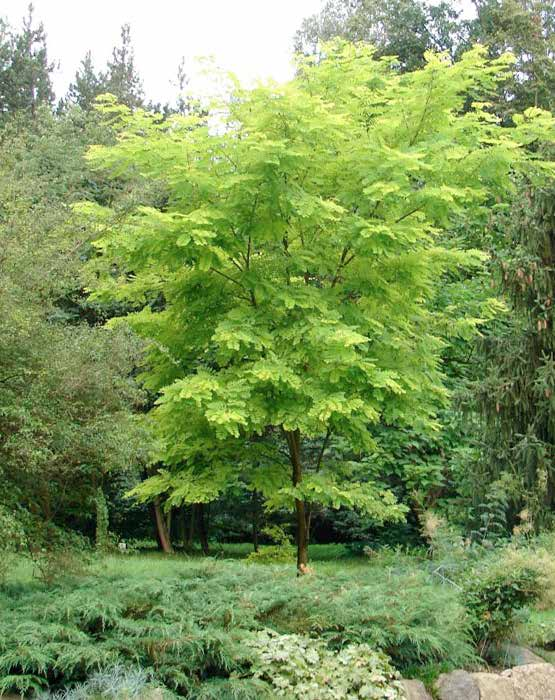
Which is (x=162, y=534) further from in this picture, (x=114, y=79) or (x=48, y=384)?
(x=114, y=79)

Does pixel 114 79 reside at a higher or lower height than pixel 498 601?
higher

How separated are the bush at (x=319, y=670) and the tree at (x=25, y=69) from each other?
3210 centimetres

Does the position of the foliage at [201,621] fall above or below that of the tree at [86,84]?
below

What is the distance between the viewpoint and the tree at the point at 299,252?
28.5 feet

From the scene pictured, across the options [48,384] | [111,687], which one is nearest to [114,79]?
[48,384]

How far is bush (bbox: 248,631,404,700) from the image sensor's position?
220 inches

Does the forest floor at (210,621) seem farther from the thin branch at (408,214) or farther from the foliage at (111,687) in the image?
the thin branch at (408,214)

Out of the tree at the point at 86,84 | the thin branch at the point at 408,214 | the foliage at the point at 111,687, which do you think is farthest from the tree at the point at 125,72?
the foliage at the point at 111,687

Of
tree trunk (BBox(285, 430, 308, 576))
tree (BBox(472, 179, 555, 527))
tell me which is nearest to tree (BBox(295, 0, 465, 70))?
tree (BBox(472, 179, 555, 527))

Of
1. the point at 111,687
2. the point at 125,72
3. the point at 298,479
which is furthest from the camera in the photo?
the point at 125,72

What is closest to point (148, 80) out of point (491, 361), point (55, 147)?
point (55, 147)

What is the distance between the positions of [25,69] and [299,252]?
31098 millimetres

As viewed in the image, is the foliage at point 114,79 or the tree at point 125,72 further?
the tree at point 125,72

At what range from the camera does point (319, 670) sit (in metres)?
5.77
